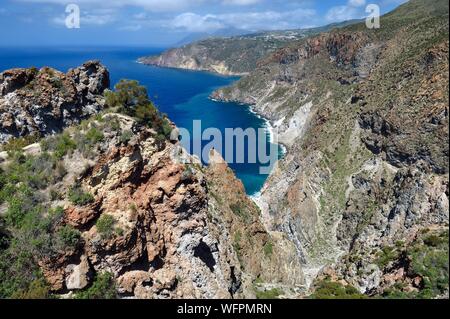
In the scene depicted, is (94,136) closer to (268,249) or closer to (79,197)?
(79,197)

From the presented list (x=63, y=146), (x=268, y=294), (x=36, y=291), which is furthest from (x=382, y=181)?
(x=36, y=291)

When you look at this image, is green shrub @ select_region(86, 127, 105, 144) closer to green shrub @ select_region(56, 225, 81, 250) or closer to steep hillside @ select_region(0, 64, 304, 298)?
steep hillside @ select_region(0, 64, 304, 298)

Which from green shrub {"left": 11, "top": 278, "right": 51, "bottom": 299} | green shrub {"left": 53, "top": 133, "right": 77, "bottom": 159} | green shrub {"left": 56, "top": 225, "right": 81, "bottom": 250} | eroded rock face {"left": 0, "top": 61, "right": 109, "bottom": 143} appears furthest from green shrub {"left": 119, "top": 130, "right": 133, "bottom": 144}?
eroded rock face {"left": 0, "top": 61, "right": 109, "bottom": 143}

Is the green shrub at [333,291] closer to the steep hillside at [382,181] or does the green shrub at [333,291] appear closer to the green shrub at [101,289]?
the steep hillside at [382,181]

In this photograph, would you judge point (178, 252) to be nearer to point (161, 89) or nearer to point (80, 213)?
point (80, 213)

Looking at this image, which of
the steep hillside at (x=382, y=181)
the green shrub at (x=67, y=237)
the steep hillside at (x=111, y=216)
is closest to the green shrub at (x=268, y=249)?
the steep hillside at (x=382, y=181)

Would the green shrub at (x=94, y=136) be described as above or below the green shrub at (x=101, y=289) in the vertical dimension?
above
